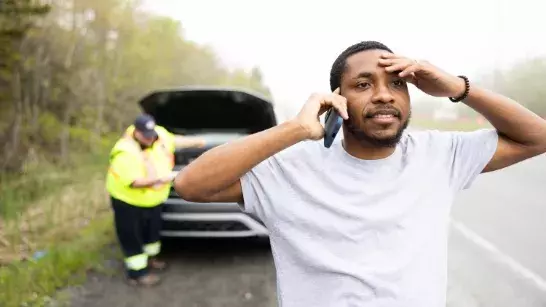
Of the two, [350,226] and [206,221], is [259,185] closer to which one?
[350,226]

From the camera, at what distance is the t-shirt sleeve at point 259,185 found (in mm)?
1733

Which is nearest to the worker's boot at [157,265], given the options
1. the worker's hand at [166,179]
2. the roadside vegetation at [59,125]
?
the roadside vegetation at [59,125]

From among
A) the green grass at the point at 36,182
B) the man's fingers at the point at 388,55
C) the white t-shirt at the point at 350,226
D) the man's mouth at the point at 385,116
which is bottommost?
the green grass at the point at 36,182

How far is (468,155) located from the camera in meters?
1.89

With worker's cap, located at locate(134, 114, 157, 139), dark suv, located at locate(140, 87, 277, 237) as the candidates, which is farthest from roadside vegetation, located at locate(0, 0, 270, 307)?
worker's cap, located at locate(134, 114, 157, 139)

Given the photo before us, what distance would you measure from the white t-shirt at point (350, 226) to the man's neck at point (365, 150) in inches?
0.9

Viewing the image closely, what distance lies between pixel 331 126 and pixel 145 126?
3635mm

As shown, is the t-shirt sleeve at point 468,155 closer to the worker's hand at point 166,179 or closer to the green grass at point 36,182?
the worker's hand at point 166,179

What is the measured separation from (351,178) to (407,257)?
0.93ft

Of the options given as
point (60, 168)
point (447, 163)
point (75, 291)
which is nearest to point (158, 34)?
point (60, 168)

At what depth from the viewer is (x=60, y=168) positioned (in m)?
13.0

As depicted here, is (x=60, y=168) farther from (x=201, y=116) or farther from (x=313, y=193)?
(x=313, y=193)

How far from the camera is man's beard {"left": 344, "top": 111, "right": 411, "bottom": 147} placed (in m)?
1.70

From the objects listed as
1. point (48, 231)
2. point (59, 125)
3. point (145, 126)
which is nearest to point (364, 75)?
point (145, 126)
